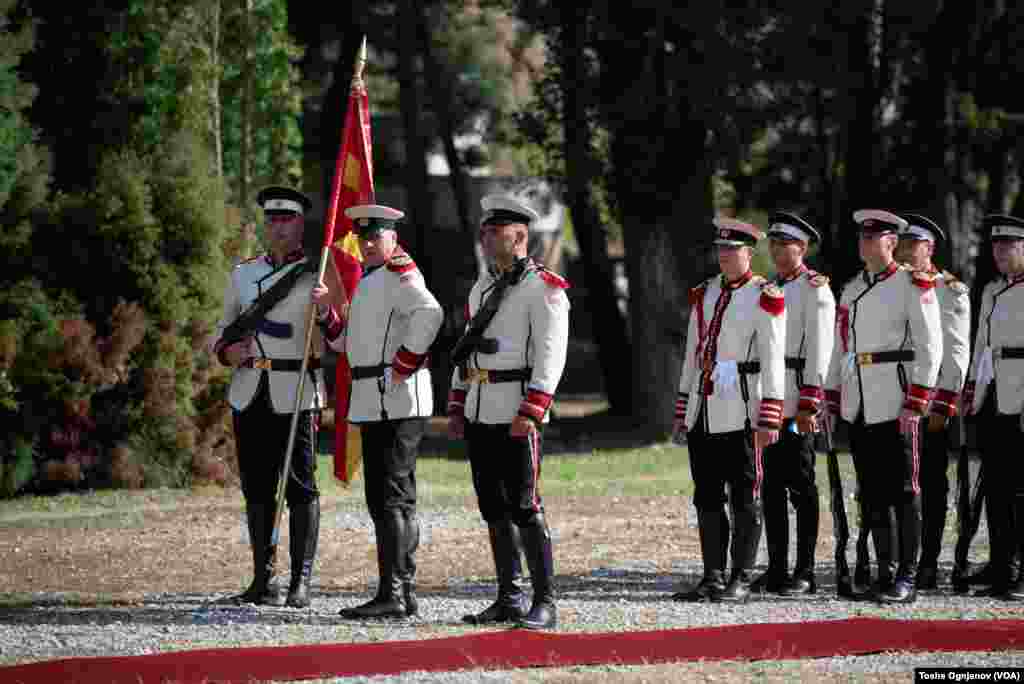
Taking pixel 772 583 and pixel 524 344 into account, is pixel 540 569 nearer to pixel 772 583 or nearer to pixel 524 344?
pixel 524 344

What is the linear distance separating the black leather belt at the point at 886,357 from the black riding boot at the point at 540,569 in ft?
7.67

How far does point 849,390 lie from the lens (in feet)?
33.7

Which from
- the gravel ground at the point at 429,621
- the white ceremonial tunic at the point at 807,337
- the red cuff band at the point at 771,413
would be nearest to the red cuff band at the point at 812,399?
the white ceremonial tunic at the point at 807,337

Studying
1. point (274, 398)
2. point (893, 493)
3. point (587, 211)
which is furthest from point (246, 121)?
point (893, 493)

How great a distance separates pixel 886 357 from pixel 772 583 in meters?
1.61

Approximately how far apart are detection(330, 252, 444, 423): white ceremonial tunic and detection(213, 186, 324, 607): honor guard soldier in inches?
19.7

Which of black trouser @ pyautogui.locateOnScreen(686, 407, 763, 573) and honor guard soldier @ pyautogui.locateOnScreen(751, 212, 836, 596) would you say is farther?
honor guard soldier @ pyautogui.locateOnScreen(751, 212, 836, 596)

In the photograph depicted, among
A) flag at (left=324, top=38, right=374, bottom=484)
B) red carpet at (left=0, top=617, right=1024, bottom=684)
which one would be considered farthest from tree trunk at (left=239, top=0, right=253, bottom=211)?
red carpet at (left=0, top=617, right=1024, bottom=684)

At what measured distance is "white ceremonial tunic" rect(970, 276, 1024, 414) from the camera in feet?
34.4

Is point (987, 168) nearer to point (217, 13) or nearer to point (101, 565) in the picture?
point (217, 13)

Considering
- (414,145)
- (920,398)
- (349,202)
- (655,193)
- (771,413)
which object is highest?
(414,145)

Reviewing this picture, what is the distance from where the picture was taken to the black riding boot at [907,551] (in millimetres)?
10078

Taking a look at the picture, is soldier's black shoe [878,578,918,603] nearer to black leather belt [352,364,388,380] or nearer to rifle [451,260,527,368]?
rifle [451,260,527,368]

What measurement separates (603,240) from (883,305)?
17344 millimetres
